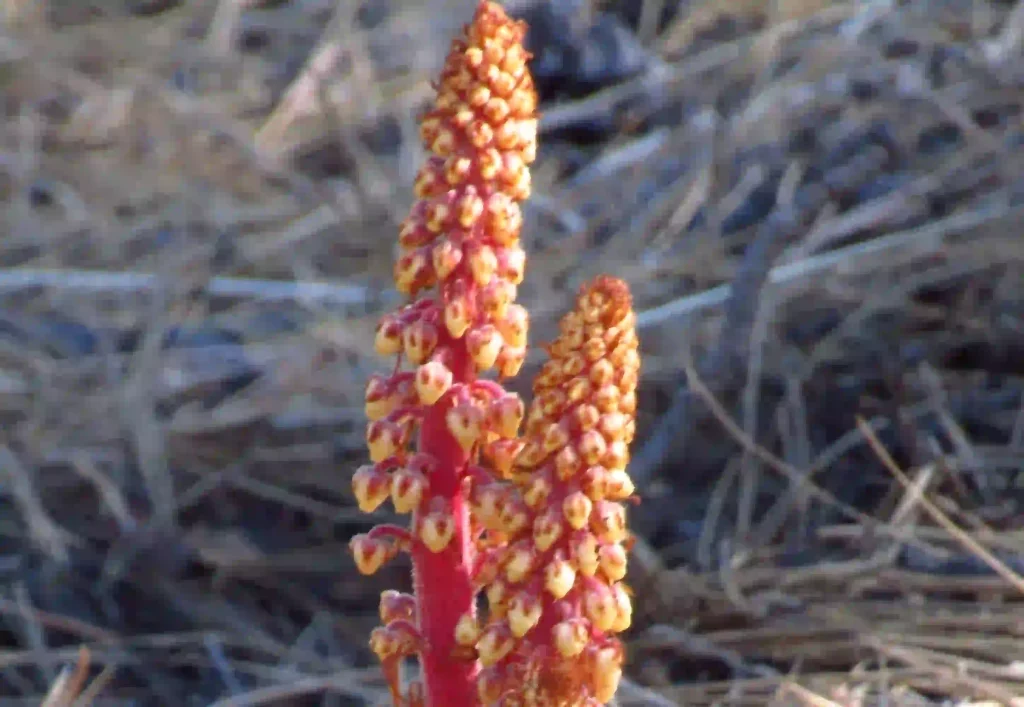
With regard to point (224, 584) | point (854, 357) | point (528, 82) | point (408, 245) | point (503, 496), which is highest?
point (528, 82)

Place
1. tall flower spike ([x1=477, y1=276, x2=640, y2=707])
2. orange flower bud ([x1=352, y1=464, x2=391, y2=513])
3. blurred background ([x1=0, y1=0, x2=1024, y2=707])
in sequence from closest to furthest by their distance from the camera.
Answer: tall flower spike ([x1=477, y1=276, x2=640, y2=707]), orange flower bud ([x1=352, y1=464, x2=391, y2=513]), blurred background ([x1=0, y1=0, x2=1024, y2=707])

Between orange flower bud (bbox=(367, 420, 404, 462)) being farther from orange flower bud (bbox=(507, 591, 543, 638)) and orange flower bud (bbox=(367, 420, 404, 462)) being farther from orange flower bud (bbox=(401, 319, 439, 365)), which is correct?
orange flower bud (bbox=(507, 591, 543, 638))

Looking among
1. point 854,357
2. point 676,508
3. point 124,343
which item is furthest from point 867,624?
point 124,343

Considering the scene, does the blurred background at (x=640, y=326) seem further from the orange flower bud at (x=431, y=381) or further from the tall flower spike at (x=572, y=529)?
the orange flower bud at (x=431, y=381)

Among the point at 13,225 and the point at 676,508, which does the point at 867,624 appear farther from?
the point at 13,225

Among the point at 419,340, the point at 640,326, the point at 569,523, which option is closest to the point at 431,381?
the point at 419,340

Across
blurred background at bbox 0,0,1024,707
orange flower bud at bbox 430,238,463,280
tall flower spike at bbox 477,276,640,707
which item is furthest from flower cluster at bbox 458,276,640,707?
blurred background at bbox 0,0,1024,707

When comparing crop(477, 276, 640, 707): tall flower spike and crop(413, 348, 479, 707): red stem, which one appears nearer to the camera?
crop(477, 276, 640, 707): tall flower spike
